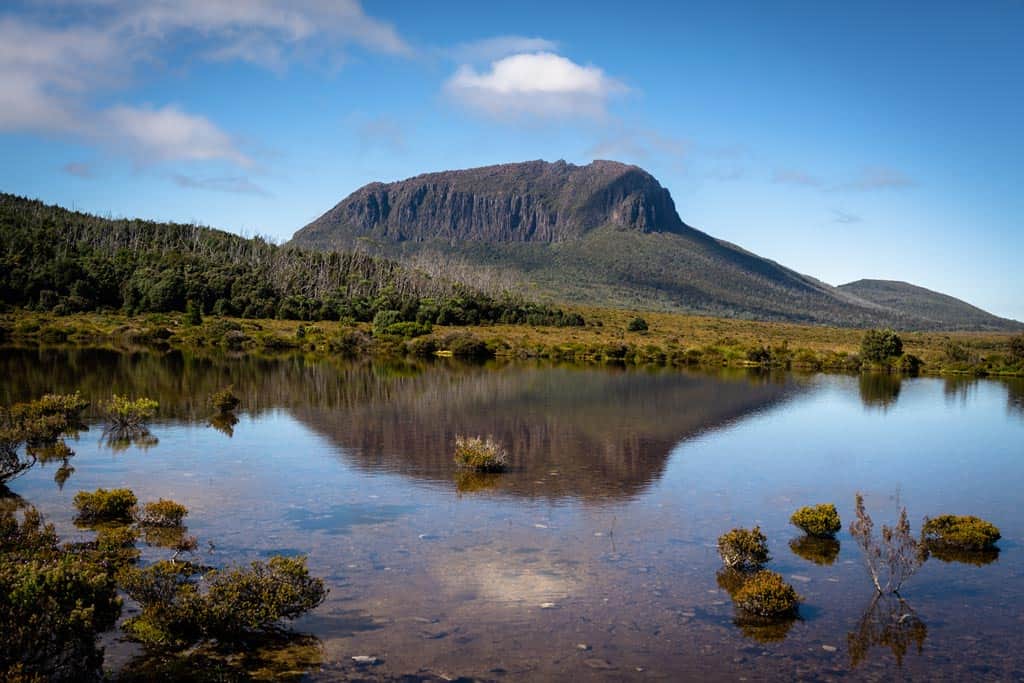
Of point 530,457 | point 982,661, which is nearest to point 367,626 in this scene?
point 982,661

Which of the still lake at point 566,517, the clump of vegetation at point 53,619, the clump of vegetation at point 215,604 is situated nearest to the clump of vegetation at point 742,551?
the still lake at point 566,517

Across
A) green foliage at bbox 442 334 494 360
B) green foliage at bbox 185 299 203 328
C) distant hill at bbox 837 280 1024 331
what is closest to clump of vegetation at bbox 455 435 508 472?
green foliage at bbox 442 334 494 360

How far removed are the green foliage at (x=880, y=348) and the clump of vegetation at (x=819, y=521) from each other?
5538cm

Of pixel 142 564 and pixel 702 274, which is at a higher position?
pixel 702 274

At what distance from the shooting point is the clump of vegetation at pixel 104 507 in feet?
45.0

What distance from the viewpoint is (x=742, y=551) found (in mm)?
12273

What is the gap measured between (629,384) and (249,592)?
35.0m

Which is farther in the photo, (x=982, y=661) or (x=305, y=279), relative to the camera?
(x=305, y=279)

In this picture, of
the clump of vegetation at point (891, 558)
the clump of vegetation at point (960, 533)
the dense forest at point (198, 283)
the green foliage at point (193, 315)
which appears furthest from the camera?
the dense forest at point (198, 283)

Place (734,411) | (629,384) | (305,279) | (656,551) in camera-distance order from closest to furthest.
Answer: (656,551) < (734,411) < (629,384) < (305,279)

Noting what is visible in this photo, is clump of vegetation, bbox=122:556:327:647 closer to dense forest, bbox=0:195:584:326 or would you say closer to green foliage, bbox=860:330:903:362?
green foliage, bbox=860:330:903:362

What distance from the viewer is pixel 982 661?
9336 millimetres

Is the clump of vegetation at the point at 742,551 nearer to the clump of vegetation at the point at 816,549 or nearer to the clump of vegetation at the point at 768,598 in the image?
the clump of vegetation at the point at 816,549

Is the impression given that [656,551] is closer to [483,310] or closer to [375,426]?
[375,426]
